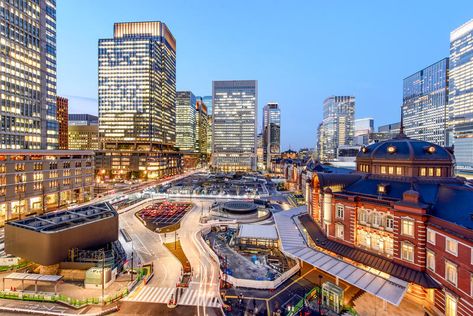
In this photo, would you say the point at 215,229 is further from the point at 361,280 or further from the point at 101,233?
the point at 361,280

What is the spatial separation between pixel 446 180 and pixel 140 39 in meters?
207

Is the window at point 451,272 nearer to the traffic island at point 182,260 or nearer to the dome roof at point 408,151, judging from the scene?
the dome roof at point 408,151

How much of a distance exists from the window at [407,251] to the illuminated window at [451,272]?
5.14 metres

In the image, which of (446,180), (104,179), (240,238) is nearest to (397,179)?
(446,180)

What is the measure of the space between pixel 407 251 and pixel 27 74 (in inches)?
5398

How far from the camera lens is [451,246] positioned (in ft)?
98.1

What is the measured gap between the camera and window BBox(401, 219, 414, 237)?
3562cm

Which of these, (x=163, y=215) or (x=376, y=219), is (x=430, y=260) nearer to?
(x=376, y=219)

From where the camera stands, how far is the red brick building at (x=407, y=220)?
29641 mm

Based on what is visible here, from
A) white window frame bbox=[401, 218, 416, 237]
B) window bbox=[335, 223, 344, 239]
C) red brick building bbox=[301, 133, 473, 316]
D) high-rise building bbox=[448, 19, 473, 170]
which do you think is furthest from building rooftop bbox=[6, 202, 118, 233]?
high-rise building bbox=[448, 19, 473, 170]

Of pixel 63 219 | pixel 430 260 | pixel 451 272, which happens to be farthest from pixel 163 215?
pixel 451 272

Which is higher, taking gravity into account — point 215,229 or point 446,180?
point 446,180

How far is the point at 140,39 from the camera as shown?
189 m

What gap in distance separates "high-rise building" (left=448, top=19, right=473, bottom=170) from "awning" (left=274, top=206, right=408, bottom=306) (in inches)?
6906
